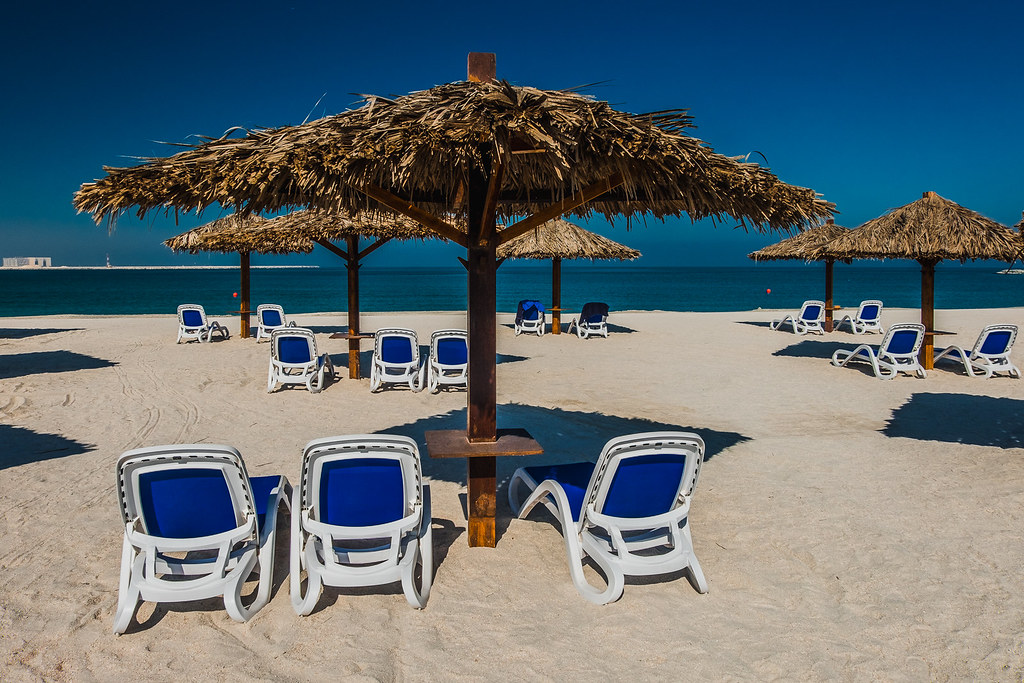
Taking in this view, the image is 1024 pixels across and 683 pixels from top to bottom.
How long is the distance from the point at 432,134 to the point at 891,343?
8.70 m

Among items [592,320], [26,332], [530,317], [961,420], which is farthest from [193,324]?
[961,420]

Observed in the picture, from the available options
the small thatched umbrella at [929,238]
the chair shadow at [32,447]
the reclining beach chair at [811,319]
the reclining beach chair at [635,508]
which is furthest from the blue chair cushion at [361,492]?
the reclining beach chair at [811,319]

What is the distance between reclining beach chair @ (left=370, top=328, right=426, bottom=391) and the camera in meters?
8.63

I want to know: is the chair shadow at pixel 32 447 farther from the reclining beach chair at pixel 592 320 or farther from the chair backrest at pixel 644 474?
the reclining beach chair at pixel 592 320

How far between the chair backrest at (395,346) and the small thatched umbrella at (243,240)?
1683 mm

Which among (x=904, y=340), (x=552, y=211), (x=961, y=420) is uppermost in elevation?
(x=552, y=211)

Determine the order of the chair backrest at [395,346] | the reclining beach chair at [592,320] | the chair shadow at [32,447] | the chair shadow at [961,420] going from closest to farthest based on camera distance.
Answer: the chair shadow at [32,447], the chair shadow at [961,420], the chair backrest at [395,346], the reclining beach chair at [592,320]

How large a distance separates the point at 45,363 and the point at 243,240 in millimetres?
3521

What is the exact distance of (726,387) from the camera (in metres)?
9.10

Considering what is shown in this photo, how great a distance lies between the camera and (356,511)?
3.19 metres

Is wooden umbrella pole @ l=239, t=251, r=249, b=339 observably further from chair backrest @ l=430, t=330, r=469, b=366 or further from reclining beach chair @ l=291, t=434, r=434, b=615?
reclining beach chair @ l=291, t=434, r=434, b=615

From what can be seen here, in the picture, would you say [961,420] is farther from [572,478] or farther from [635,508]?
[635,508]

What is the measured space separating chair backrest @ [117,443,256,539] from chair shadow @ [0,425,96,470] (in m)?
3.30

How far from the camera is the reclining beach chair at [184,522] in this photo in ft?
9.55
